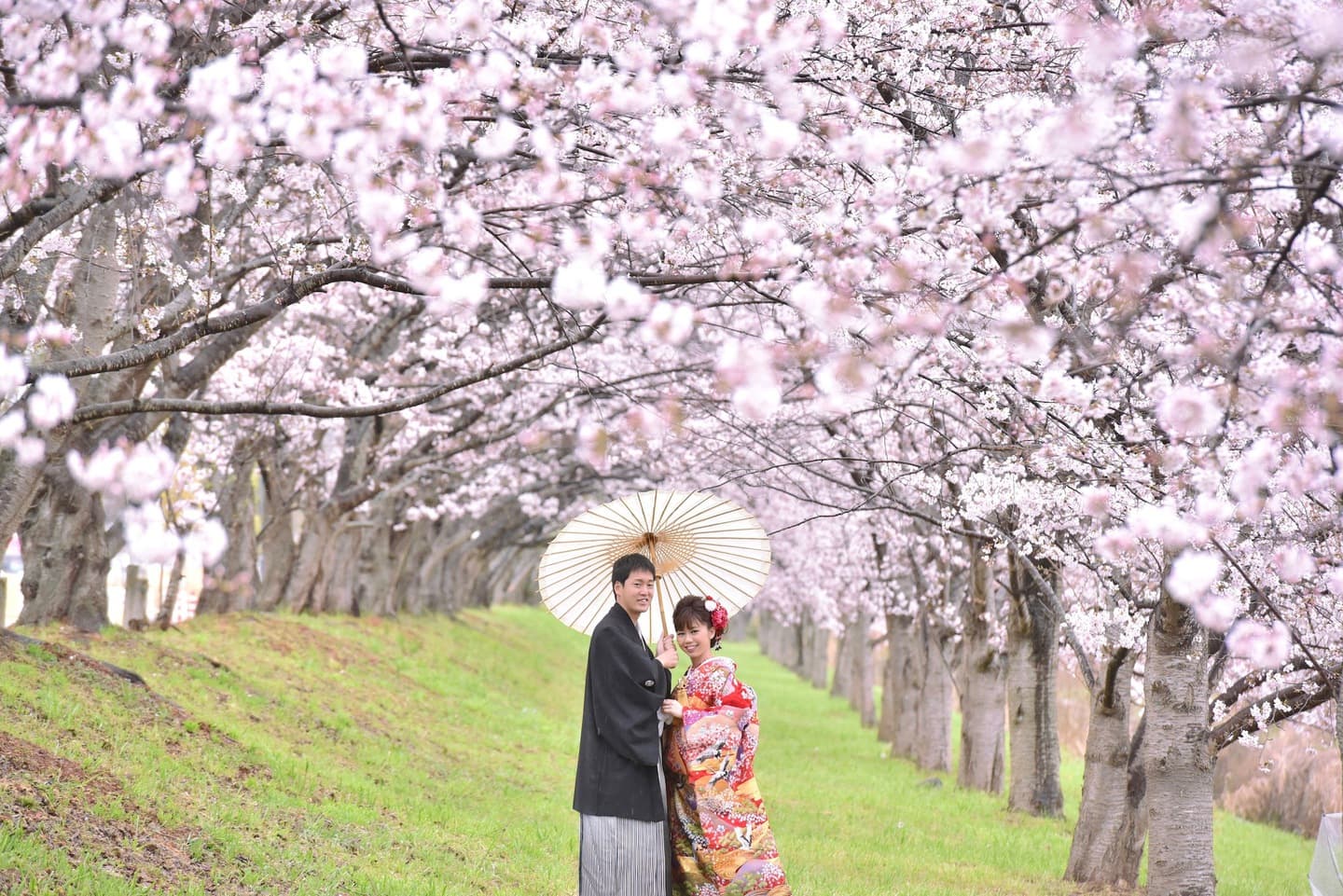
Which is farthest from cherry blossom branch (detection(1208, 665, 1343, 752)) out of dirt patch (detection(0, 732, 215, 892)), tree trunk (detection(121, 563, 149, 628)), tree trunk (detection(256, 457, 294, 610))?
tree trunk (detection(256, 457, 294, 610))

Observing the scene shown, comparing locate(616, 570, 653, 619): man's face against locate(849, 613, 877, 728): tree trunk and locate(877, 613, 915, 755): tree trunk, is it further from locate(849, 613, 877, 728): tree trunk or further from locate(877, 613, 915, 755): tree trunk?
locate(849, 613, 877, 728): tree trunk

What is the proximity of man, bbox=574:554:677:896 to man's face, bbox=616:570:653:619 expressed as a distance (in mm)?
156

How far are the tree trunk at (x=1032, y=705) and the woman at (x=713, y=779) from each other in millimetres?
6979

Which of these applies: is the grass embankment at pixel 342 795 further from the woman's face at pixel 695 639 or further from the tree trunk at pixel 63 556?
the woman's face at pixel 695 639

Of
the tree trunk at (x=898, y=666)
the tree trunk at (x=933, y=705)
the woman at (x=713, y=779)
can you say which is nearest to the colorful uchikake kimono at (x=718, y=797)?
the woman at (x=713, y=779)

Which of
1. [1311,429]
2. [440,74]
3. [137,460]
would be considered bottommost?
[137,460]

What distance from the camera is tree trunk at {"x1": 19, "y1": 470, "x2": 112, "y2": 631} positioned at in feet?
37.0

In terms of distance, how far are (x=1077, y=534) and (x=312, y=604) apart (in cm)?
1411

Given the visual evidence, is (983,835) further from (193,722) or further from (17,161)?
(17,161)

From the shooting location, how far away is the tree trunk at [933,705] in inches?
706

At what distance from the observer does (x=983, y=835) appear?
470 inches

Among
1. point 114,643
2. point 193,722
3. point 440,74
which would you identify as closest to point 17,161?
point 440,74

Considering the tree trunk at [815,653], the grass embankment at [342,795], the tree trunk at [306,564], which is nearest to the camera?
the grass embankment at [342,795]

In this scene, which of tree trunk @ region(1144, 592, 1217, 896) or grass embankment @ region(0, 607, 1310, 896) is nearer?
grass embankment @ region(0, 607, 1310, 896)
